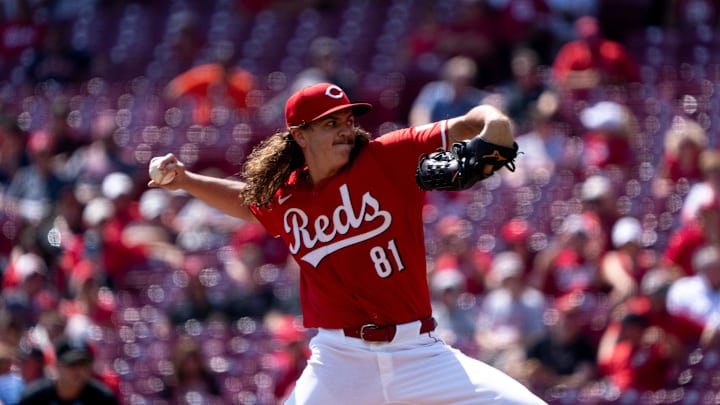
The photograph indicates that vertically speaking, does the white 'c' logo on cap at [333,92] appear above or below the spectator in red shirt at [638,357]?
above

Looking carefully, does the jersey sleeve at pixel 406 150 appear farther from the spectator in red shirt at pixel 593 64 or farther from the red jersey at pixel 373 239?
the spectator in red shirt at pixel 593 64

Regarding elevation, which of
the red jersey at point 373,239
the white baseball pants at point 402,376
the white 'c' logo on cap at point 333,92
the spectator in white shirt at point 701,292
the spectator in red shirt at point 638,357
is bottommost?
the spectator in red shirt at point 638,357

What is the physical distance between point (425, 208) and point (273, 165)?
13.8 feet

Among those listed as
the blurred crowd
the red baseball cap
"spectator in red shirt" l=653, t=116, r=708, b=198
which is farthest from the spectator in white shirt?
the red baseball cap

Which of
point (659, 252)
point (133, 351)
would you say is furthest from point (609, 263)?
point (133, 351)

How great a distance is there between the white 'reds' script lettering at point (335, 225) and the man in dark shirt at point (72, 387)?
2.03 metres

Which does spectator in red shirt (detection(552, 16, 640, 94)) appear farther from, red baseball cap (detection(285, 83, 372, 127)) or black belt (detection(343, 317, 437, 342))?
black belt (detection(343, 317, 437, 342))

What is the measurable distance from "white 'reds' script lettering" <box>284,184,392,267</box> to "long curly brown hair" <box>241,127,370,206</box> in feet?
0.38

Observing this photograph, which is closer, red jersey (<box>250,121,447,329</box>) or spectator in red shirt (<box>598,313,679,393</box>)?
red jersey (<box>250,121,447,329</box>)

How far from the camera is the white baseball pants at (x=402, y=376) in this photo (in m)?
4.52

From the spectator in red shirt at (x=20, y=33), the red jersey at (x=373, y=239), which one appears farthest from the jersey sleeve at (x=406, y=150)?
the spectator in red shirt at (x=20, y=33)

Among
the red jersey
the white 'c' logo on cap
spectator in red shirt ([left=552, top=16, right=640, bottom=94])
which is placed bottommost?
spectator in red shirt ([left=552, top=16, right=640, bottom=94])

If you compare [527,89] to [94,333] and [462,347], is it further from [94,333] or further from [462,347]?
[94,333]

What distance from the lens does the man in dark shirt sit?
649 cm
